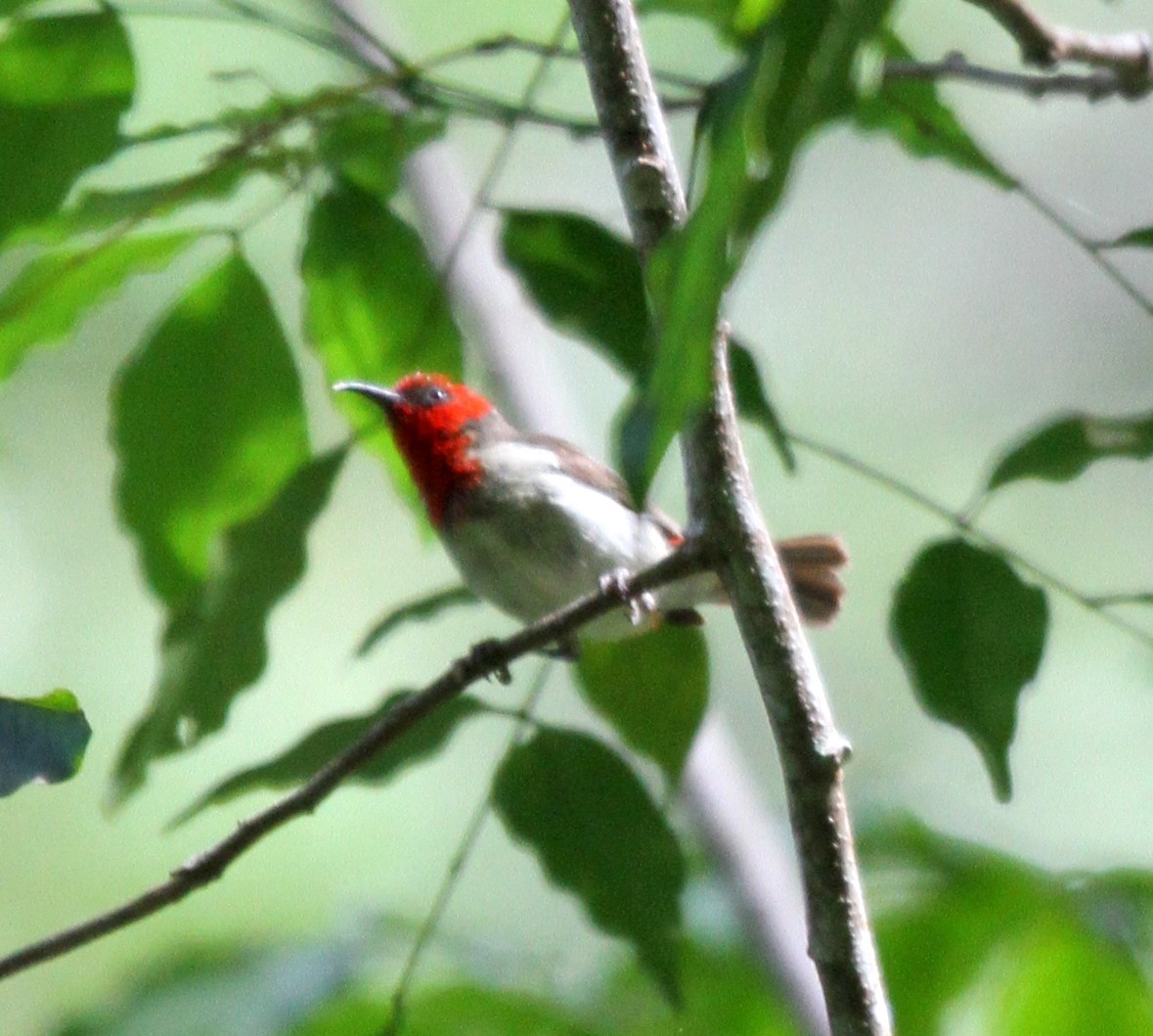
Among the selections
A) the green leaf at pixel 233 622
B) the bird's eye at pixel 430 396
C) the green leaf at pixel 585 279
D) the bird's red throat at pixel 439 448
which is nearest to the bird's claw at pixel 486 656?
the green leaf at pixel 233 622

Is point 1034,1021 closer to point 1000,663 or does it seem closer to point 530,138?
point 1000,663

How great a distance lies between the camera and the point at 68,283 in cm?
217

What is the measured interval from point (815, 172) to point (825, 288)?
742 millimetres

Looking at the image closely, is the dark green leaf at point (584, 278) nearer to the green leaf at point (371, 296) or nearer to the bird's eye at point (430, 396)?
the green leaf at point (371, 296)

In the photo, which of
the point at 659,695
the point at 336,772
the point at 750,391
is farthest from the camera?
the point at 659,695

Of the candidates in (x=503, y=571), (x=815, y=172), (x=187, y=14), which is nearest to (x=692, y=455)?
(x=187, y=14)

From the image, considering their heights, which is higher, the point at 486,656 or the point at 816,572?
the point at 816,572

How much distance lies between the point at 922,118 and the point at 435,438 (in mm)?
1572

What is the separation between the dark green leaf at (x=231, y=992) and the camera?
8.33 feet

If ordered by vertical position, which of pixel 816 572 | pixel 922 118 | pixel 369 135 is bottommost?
pixel 369 135

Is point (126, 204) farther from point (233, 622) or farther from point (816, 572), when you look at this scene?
point (816, 572)

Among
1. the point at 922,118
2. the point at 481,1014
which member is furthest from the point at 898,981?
the point at 922,118

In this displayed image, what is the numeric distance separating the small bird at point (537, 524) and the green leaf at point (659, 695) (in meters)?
0.90

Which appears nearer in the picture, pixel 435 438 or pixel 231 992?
pixel 231 992
